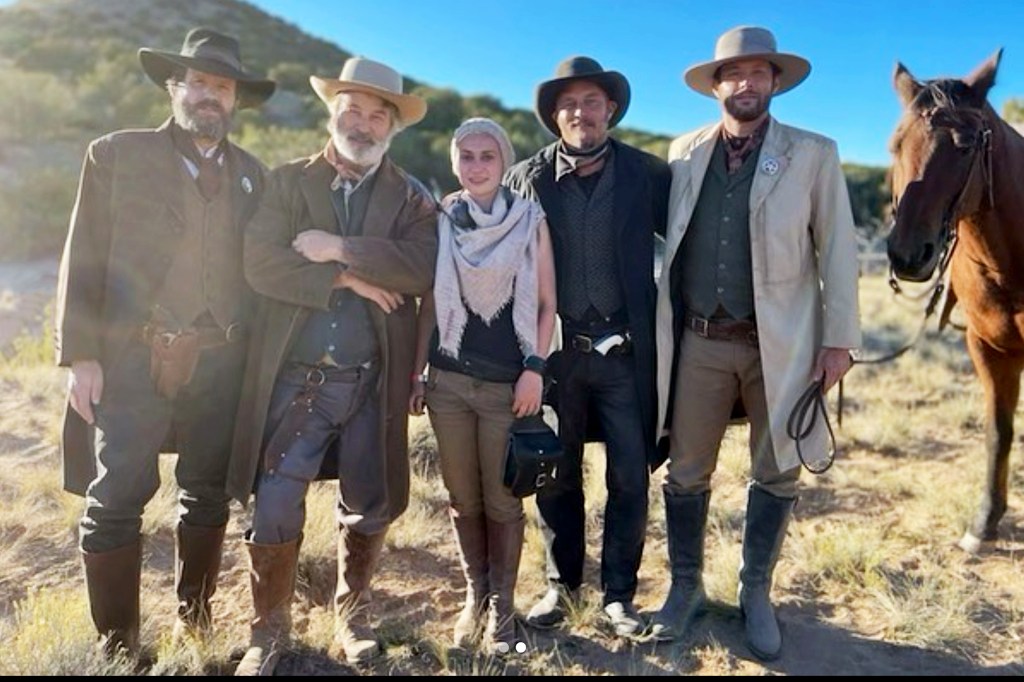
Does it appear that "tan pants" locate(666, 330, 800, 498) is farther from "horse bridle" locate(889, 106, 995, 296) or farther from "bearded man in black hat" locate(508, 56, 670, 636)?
"horse bridle" locate(889, 106, 995, 296)

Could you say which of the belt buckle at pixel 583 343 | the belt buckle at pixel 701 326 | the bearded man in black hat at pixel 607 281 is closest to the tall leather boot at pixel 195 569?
the bearded man in black hat at pixel 607 281

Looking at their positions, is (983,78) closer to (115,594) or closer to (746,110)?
(746,110)

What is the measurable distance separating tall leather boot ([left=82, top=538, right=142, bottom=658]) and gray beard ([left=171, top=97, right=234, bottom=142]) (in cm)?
169

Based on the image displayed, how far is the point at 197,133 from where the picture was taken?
3.15 meters

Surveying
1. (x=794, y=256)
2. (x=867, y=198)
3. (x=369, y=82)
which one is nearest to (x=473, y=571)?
(x=794, y=256)

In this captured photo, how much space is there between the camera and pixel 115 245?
3.03 metres

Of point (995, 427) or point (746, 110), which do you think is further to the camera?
point (995, 427)

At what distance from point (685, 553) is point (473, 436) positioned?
123 cm

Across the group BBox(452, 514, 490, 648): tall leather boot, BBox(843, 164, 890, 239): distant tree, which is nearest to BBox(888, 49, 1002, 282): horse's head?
BBox(452, 514, 490, 648): tall leather boot

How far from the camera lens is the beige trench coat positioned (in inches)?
127

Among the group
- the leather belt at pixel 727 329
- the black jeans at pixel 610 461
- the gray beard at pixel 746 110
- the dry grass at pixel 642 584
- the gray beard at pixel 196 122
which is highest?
the gray beard at pixel 746 110

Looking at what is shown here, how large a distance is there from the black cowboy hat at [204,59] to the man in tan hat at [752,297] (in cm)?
199

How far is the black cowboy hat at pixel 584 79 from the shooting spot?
3398 mm

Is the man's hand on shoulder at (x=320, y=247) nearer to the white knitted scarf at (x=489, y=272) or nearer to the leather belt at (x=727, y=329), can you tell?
the white knitted scarf at (x=489, y=272)
